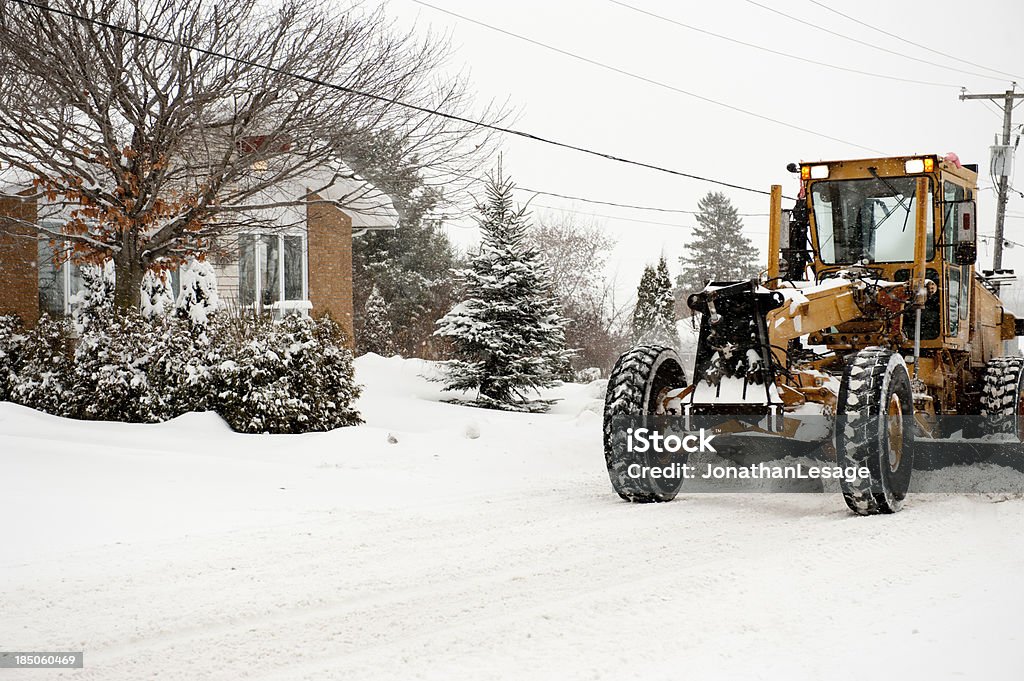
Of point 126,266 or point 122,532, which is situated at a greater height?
point 126,266

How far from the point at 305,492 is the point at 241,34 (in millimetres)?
7672

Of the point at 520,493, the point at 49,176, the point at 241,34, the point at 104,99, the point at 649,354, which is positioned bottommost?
the point at 520,493

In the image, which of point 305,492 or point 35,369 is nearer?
point 305,492

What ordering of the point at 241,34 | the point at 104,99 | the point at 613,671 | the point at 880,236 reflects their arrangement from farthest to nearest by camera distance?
1. the point at 241,34
2. the point at 104,99
3. the point at 880,236
4. the point at 613,671

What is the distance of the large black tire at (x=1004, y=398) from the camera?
10125mm

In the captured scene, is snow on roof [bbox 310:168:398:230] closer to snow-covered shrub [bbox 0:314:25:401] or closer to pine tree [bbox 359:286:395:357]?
snow-covered shrub [bbox 0:314:25:401]

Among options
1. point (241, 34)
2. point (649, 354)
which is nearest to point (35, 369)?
point (241, 34)

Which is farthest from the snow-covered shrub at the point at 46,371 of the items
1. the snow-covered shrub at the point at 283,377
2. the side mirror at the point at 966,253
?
the side mirror at the point at 966,253

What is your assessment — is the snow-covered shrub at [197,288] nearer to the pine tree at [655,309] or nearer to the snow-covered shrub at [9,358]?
the snow-covered shrub at [9,358]

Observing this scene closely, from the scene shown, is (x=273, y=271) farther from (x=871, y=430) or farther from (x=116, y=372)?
(x=871, y=430)

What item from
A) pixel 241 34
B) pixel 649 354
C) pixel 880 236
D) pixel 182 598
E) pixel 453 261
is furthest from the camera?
pixel 453 261

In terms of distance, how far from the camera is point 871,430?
7078 mm

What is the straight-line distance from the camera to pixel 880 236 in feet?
32.3

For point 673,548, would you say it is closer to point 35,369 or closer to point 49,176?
point 35,369
